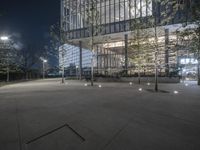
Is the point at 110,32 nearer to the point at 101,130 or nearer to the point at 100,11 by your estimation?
the point at 100,11

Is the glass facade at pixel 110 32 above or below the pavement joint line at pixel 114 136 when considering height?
above

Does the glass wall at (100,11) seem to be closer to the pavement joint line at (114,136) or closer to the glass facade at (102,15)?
the glass facade at (102,15)

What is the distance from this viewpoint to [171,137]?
503 cm

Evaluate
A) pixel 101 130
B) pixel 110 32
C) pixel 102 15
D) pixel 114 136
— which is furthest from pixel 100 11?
pixel 114 136

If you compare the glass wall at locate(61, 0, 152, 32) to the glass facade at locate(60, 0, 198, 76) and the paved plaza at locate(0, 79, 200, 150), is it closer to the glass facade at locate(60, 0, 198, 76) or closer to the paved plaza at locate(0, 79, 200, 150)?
the glass facade at locate(60, 0, 198, 76)

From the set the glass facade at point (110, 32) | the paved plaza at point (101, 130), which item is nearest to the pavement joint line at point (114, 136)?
the paved plaza at point (101, 130)

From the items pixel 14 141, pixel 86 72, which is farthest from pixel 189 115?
pixel 86 72

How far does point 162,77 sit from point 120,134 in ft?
89.5

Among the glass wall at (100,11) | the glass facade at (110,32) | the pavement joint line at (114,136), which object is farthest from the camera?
the glass wall at (100,11)

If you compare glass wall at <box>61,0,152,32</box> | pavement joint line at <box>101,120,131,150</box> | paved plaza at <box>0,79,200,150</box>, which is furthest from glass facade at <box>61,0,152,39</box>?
pavement joint line at <box>101,120,131,150</box>

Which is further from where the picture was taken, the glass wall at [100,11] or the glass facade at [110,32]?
the glass wall at [100,11]

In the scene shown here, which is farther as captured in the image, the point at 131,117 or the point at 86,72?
the point at 86,72

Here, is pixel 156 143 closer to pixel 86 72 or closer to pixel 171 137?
pixel 171 137

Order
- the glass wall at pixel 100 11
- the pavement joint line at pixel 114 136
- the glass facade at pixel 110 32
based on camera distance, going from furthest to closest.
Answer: the glass wall at pixel 100 11 → the glass facade at pixel 110 32 → the pavement joint line at pixel 114 136
